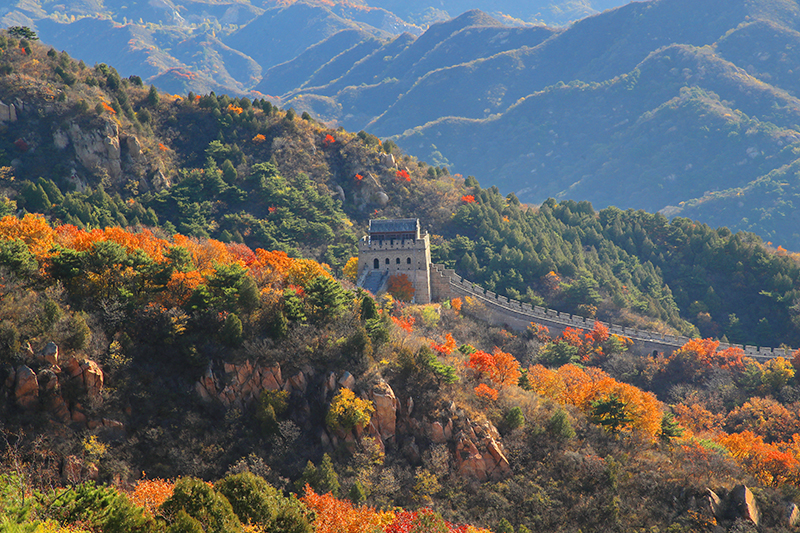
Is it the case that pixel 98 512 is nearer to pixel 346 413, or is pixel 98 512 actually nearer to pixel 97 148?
pixel 346 413

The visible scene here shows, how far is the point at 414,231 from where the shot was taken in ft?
272

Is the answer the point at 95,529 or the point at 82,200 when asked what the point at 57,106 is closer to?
the point at 82,200

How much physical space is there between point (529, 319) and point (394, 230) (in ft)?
67.1

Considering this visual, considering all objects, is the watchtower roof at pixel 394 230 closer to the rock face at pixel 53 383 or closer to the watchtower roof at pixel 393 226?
the watchtower roof at pixel 393 226

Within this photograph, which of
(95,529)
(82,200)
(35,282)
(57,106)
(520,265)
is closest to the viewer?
(95,529)

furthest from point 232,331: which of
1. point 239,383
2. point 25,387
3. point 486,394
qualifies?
point 486,394

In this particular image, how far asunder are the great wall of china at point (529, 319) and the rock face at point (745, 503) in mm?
41499

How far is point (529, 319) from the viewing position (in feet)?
278

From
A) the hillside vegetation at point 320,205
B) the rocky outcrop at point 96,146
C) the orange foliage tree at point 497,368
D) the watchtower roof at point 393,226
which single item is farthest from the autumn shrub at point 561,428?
the rocky outcrop at point 96,146

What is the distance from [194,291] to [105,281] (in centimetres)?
608

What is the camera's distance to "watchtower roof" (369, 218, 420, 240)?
272ft

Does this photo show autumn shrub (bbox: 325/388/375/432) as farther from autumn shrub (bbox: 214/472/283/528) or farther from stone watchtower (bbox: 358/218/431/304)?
stone watchtower (bbox: 358/218/431/304)

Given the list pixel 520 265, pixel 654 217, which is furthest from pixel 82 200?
pixel 654 217

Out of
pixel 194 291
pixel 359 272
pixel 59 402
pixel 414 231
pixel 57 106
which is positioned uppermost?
pixel 57 106
